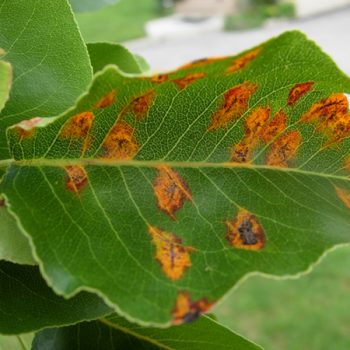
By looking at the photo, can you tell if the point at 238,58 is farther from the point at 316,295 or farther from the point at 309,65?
the point at 316,295

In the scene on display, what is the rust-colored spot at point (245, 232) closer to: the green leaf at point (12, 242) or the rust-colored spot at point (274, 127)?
the rust-colored spot at point (274, 127)

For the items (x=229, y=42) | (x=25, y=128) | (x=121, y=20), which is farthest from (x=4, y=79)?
(x=121, y=20)

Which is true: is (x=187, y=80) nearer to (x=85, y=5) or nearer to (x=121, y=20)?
(x=85, y=5)

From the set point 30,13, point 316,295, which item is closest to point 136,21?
point 316,295

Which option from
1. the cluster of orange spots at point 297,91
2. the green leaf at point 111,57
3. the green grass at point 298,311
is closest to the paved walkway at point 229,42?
the green grass at point 298,311

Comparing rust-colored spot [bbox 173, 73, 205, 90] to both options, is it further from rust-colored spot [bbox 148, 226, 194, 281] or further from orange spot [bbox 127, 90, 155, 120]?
rust-colored spot [bbox 148, 226, 194, 281]
